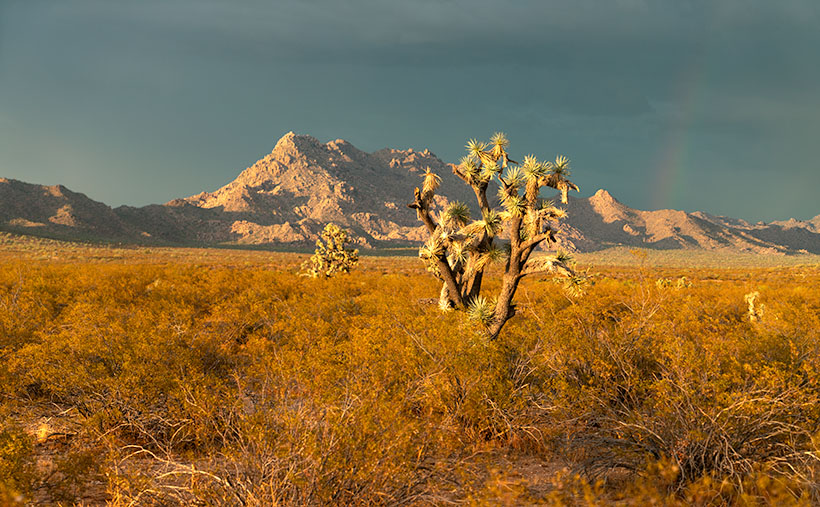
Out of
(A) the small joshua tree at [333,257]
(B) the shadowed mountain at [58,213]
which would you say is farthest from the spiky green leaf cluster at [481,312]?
(B) the shadowed mountain at [58,213]

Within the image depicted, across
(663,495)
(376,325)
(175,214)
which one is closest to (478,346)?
(376,325)

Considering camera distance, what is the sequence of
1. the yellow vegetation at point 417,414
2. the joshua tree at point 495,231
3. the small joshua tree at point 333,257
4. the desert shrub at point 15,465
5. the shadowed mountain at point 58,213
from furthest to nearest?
the shadowed mountain at point 58,213
the small joshua tree at point 333,257
the joshua tree at point 495,231
the yellow vegetation at point 417,414
the desert shrub at point 15,465

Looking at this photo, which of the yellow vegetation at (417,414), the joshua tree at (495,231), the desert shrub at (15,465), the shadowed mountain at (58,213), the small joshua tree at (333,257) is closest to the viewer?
the desert shrub at (15,465)

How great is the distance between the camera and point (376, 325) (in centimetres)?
958

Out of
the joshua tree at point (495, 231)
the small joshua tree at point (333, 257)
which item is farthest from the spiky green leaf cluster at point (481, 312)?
the small joshua tree at point (333, 257)

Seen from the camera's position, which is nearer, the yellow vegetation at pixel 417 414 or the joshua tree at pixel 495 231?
the yellow vegetation at pixel 417 414

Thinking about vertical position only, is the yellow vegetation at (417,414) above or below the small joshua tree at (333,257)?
below

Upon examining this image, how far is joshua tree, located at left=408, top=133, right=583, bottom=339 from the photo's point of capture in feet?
32.5

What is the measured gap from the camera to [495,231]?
10797 millimetres

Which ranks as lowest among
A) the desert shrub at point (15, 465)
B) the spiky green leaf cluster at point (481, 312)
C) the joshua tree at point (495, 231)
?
the desert shrub at point (15, 465)

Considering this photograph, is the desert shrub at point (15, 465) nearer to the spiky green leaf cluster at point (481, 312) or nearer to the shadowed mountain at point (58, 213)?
the spiky green leaf cluster at point (481, 312)

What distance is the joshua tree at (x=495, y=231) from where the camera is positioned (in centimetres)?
991

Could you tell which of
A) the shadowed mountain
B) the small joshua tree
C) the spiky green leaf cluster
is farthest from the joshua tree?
the shadowed mountain

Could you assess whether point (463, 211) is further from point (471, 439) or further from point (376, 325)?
point (471, 439)
